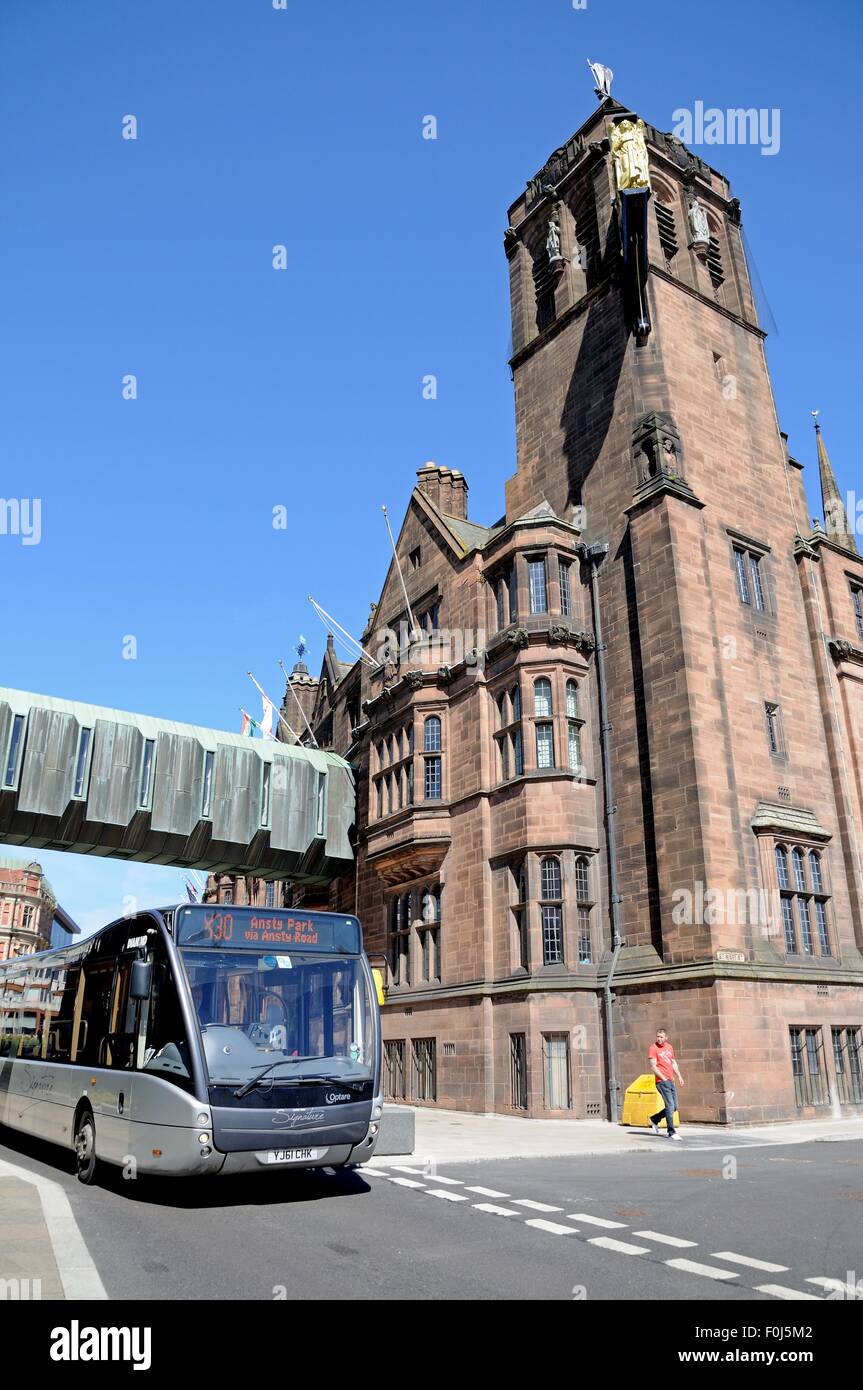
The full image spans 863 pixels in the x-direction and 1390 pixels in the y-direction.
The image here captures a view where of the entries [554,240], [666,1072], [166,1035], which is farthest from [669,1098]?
[554,240]

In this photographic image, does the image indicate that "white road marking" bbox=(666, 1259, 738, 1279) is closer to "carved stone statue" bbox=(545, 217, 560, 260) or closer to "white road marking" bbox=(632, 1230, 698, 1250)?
"white road marking" bbox=(632, 1230, 698, 1250)

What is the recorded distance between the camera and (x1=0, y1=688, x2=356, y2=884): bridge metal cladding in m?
29.0

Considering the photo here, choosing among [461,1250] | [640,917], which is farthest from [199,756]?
[461,1250]

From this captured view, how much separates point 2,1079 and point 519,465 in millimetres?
23543

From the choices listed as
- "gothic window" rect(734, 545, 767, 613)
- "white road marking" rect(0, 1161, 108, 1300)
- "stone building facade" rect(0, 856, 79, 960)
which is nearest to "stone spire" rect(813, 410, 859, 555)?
"gothic window" rect(734, 545, 767, 613)

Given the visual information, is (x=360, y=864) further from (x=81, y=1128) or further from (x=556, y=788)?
(x=81, y=1128)

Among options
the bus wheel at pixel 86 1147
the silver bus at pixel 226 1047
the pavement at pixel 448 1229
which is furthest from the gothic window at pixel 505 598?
the bus wheel at pixel 86 1147

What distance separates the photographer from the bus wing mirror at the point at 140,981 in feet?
33.4

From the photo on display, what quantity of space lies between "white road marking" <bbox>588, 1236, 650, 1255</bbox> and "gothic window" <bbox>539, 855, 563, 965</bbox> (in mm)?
15085

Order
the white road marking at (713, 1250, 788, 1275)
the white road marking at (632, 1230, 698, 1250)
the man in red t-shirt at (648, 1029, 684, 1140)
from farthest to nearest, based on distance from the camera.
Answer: the man in red t-shirt at (648, 1029, 684, 1140) → the white road marking at (632, 1230, 698, 1250) → the white road marking at (713, 1250, 788, 1275)

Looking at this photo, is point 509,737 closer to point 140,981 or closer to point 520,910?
point 520,910

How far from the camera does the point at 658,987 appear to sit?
2108 centimetres

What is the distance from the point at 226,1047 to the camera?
9.80 meters

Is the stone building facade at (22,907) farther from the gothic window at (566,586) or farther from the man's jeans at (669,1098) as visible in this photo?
the man's jeans at (669,1098)
